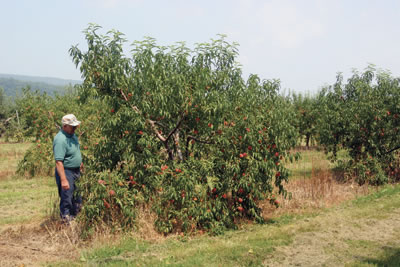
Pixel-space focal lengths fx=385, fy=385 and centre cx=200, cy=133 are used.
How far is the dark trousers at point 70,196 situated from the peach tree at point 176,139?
24 cm

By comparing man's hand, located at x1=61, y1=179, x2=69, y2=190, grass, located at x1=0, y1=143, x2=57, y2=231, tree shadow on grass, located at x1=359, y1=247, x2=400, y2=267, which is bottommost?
grass, located at x1=0, y1=143, x2=57, y2=231

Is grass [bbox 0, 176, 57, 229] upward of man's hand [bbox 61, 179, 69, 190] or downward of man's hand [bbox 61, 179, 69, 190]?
downward

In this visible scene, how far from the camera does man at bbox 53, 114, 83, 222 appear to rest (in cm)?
586

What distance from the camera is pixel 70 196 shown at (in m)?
6.07

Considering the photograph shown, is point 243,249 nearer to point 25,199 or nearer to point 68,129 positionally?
point 68,129

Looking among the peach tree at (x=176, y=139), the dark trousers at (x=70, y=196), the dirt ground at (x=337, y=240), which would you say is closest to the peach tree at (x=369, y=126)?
the dirt ground at (x=337, y=240)

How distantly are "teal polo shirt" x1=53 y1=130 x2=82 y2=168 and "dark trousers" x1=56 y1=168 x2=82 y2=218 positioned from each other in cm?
14

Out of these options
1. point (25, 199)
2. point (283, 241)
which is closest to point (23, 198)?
point (25, 199)

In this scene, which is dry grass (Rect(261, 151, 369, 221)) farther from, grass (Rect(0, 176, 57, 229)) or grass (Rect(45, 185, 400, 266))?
grass (Rect(0, 176, 57, 229))

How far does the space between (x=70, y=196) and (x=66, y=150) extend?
0.73 meters

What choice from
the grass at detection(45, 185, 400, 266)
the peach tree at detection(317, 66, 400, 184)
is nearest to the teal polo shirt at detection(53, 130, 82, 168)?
the grass at detection(45, 185, 400, 266)

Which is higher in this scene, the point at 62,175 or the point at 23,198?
the point at 62,175

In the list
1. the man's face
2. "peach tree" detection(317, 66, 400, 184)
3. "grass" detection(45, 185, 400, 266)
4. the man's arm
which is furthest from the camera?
"peach tree" detection(317, 66, 400, 184)

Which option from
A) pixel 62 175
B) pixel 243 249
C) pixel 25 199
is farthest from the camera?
pixel 25 199
